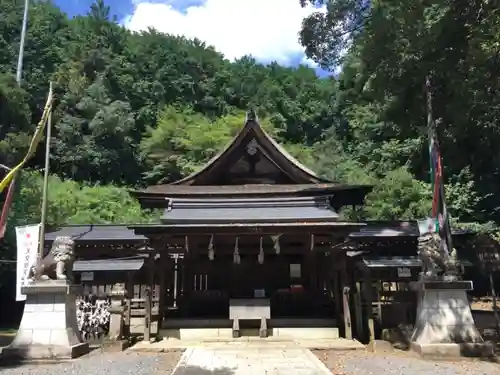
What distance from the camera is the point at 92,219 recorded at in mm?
32125

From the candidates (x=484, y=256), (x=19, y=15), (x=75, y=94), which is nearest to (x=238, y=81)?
(x=75, y=94)

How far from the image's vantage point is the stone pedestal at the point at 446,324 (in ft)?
30.6

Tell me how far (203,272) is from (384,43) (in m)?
9.22

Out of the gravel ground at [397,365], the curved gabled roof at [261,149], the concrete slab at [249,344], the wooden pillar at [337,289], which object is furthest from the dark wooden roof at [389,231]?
the gravel ground at [397,365]

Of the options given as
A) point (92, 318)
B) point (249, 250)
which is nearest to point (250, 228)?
point (249, 250)

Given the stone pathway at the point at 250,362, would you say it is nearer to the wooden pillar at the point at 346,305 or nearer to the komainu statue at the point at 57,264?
the wooden pillar at the point at 346,305

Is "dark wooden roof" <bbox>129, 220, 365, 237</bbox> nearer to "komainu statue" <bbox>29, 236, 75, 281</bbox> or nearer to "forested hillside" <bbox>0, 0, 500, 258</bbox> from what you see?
"komainu statue" <bbox>29, 236, 75, 281</bbox>

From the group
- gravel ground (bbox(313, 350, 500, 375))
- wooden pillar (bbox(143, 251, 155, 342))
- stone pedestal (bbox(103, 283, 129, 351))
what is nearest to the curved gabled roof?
wooden pillar (bbox(143, 251, 155, 342))

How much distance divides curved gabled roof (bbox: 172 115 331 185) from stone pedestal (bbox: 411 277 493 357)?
7.12 m

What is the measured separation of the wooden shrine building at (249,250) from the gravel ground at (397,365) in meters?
2.49

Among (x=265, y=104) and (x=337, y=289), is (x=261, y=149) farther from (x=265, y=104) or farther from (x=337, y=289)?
(x=265, y=104)

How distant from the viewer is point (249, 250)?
1508 centimetres

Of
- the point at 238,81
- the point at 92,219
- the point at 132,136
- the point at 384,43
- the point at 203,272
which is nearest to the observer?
the point at 384,43

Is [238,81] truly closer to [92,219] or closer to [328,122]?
[328,122]
